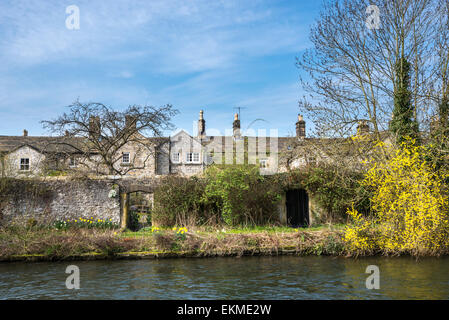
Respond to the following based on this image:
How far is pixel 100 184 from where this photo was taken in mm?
17422

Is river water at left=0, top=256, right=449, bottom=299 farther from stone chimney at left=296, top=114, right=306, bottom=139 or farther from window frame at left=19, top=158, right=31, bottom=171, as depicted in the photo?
window frame at left=19, top=158, right=31, bottom=171

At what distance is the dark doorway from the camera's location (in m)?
18.5

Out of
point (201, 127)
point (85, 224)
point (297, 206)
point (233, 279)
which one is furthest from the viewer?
point (201, 127)

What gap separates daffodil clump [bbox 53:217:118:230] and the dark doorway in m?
8.47

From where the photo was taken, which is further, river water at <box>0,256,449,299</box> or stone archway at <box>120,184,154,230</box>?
stone archway at <box>120,184,154,230</box>

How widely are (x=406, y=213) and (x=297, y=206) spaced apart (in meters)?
7.56

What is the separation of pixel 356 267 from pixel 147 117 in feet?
48.3

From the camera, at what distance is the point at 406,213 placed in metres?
11.4

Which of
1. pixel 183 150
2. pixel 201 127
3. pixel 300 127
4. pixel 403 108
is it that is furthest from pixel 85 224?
pixel 201 127

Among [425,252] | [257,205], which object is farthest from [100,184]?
[425,252]

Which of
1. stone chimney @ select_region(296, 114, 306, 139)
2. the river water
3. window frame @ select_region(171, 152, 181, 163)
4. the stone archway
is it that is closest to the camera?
the river water

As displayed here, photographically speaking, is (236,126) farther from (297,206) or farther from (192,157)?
(297,206)

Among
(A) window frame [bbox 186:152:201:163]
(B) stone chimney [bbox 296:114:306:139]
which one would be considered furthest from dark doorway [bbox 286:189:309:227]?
(A) window frame [bbox 186:152:201:163]

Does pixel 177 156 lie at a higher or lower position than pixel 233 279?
higher
